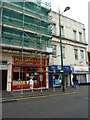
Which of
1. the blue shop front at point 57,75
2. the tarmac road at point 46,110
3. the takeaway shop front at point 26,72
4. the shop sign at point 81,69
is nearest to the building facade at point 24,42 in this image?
the takeaway shop front at point 26,72

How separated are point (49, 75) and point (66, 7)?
8855 millimetres

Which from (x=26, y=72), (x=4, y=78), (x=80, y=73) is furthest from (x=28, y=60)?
(x=80, y=73)

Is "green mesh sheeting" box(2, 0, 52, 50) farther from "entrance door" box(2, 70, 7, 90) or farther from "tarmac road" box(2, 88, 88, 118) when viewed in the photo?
"tarmac road" box(2, 88, 88, 118)

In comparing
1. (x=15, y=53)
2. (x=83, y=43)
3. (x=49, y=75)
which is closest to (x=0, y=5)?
(x=15, y=53)

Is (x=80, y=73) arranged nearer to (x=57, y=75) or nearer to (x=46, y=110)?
(x=57, y=75)

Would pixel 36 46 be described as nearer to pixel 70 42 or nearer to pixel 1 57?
pixel 1 57

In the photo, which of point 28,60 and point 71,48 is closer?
point 28,60

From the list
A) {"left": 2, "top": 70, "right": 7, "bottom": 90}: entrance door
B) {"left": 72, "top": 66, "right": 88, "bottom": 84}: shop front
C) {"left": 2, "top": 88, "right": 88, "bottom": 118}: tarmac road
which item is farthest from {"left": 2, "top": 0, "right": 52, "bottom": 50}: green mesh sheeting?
{"left": 2, "top": 88, "right": 88, "bottom": 118}: tarmac road

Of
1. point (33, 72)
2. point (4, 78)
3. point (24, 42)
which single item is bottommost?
point (4, 78)

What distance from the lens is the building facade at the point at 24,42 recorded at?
1327cm

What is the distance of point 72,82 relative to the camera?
63.9 ft

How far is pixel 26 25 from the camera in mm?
14891

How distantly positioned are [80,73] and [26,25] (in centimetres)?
1227

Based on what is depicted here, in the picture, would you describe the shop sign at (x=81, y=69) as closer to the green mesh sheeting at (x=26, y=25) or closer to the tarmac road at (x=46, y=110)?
the green mesh sheeting at (x=26, y=25)
